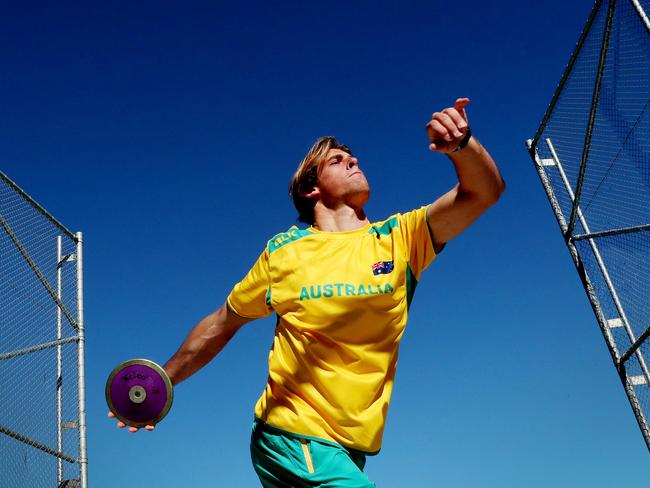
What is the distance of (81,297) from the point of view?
697 cm

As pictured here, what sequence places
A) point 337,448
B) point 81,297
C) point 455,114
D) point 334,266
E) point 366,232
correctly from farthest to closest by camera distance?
point 81,297 < point 366,232 < point 334,266 < point 337,448 < point 455,114

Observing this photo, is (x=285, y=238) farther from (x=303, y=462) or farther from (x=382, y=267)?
(x=303, y=462)

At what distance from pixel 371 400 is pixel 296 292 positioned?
436 millimetres

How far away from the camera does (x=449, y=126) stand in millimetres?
1780

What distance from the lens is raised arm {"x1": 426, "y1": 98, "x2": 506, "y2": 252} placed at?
5.86 ft

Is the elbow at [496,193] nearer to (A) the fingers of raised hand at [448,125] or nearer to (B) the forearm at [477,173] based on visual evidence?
(B) the forearm at [477,173]

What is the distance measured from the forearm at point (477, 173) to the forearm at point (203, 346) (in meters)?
1.04

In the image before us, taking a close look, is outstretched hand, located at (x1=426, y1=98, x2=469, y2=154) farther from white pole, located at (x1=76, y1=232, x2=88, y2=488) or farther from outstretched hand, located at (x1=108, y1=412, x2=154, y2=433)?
white pole, located at (x1=76, y1=232, x2=88, y2=488)

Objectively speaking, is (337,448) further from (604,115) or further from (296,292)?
(604,115)

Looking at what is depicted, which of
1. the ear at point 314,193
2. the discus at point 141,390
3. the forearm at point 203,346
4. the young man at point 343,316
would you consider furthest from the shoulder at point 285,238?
the discus at point 141,390

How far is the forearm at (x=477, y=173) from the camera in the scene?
1.84 meters

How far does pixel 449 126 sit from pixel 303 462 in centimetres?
105

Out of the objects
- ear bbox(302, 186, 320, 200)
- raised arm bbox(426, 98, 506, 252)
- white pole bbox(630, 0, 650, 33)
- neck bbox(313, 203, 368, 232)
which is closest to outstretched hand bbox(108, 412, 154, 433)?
neck bbox(313, 203, 368, 232)

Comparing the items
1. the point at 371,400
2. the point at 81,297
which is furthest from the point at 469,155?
the point at 81,297
